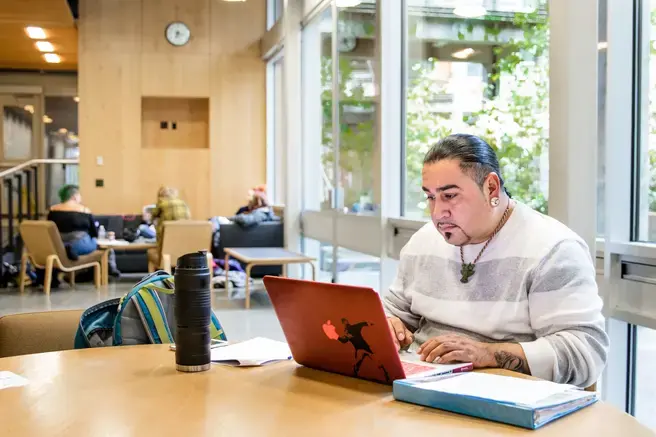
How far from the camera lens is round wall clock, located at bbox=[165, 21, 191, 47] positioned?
12375mm

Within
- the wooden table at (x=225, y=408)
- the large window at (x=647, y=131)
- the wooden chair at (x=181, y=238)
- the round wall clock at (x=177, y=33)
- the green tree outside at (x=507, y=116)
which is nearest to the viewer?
the wooden table at (x=225, y=408)

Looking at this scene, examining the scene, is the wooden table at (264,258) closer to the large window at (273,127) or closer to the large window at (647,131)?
the large window at (273,127)

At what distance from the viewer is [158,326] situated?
2.13 metres

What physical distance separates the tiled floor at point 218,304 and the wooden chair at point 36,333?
3.70 metres

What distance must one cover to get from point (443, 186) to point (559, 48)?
5.01 ft

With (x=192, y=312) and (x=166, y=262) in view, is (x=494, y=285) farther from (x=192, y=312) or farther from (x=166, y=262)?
(x=166, y=262)

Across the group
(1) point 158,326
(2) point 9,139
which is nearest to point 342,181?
(1) point 158,326

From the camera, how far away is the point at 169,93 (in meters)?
12.4

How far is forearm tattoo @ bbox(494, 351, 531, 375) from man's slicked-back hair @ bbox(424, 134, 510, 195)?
491 mm

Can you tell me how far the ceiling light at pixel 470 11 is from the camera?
4715mm

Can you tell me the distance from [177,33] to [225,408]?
11692mm

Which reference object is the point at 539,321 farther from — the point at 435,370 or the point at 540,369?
the point at 435,370

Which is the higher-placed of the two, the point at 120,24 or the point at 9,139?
the point at 120,24

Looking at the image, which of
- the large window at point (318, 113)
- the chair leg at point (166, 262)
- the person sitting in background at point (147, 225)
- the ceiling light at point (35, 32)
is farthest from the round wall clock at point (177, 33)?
the chair leg at point (166, 262)
